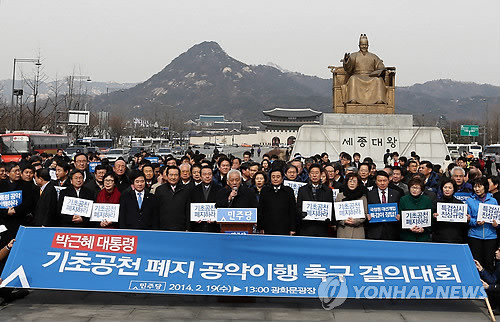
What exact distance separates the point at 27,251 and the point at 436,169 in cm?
732

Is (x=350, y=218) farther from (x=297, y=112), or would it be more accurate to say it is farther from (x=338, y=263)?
(x=297, y=112)

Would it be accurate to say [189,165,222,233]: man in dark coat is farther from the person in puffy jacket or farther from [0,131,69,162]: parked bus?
[0,131,69,162]: parked bus

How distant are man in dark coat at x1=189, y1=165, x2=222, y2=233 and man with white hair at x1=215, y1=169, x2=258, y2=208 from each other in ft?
0.75

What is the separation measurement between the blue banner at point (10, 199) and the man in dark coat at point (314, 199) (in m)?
3.22

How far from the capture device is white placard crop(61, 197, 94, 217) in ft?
21.6

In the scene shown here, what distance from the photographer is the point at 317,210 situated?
21.8 feet

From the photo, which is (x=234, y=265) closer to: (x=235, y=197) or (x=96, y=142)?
(x=235, y=197)

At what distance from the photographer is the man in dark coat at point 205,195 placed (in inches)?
265

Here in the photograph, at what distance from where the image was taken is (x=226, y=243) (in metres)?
6.07

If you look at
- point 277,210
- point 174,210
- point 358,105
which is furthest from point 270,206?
point 358,105

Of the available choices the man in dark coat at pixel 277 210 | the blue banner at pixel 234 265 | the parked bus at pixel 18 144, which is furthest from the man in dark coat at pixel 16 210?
the parked bus at pixel 18 144

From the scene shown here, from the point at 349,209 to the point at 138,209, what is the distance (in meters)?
2.40

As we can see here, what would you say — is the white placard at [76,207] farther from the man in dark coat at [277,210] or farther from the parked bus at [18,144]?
the parked bus at [18,144]

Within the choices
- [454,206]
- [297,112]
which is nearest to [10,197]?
[454,206]
